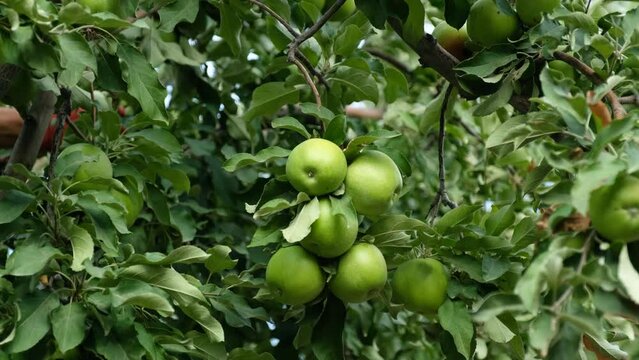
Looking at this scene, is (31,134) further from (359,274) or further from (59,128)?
(359,274)

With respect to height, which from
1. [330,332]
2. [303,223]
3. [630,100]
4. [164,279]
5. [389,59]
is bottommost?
[389,59]

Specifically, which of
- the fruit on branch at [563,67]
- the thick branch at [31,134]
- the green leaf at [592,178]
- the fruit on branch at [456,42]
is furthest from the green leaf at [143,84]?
the green leaf at [592,178]

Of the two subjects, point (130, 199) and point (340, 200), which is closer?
point (340, 200)

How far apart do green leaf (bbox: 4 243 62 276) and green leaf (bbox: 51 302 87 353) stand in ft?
0.21

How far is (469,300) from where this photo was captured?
1.30 m

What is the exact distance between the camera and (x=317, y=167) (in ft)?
3.92

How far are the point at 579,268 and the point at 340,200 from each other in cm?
37

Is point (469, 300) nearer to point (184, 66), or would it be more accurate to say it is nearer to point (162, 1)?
point (162, 1)

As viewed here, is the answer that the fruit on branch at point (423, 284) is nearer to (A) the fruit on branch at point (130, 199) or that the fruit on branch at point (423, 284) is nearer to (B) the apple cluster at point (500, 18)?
(B) the apple cluster at point (500, 18)

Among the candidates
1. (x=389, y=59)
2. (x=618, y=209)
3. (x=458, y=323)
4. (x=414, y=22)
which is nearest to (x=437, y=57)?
(x=414, y=22)

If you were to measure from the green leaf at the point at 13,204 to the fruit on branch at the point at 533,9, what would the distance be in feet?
2.41

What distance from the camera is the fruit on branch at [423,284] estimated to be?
127 cm

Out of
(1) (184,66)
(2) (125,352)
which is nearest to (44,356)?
(2) (125,352)

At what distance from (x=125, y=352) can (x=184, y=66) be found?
969mm
